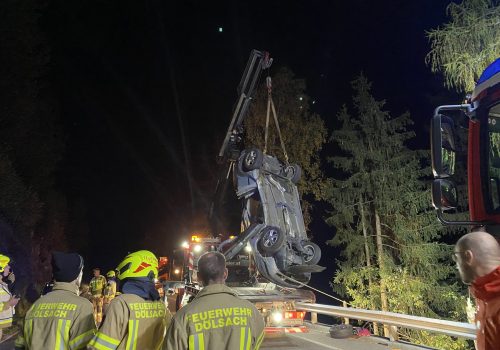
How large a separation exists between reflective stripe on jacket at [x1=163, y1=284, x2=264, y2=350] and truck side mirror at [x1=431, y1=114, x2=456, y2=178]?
2428 millimetres

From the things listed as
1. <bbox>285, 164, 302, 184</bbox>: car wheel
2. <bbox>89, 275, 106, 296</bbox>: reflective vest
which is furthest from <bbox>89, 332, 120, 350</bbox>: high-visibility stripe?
<bbox>89, 275, 106, 296</bbox>: reflective vest

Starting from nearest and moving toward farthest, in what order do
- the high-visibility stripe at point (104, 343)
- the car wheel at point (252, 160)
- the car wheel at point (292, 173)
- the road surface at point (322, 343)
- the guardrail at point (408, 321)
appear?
the high-visibility stripe at point (104, 343) < the guardrail at point (408, 321) < the road surface at point (322, 343) < the car wheel at point (252, 160) < the car wheel at point (292, 173)

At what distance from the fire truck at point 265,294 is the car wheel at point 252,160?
1.67m

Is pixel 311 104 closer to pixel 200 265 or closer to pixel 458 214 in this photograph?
pixel 458 214

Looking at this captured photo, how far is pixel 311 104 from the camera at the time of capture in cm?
2045

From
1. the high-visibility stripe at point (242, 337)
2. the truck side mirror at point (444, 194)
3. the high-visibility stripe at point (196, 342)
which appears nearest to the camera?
the high-visibility stripe at point (196, 342)

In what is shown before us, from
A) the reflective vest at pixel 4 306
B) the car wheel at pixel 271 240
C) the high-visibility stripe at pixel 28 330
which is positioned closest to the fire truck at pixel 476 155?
the high-visibility stripe at pixel 28 330

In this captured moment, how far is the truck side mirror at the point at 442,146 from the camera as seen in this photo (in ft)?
13.6

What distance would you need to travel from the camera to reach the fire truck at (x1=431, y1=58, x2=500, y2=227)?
13.5ft

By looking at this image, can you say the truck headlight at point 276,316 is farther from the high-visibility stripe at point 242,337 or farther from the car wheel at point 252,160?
the high-visibility stripe at point 242,337

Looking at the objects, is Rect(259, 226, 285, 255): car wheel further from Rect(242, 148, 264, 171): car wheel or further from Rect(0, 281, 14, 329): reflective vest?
Rect(0, 281, 14, 329): reflective vest

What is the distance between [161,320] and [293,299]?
5.51m

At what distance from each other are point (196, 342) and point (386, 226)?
686 inches

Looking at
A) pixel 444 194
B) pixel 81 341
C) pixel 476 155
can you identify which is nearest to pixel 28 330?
pixel 81 341
